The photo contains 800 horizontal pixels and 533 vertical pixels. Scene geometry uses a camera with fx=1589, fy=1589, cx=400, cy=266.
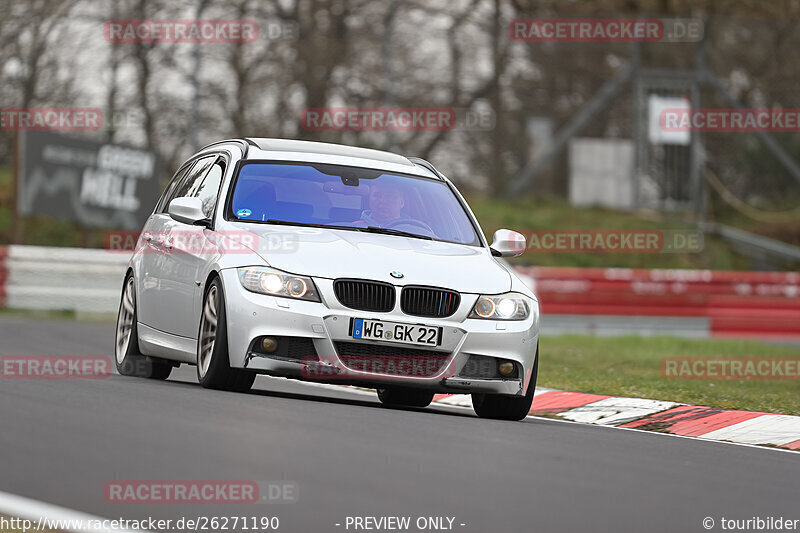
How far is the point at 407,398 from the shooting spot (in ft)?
36.2

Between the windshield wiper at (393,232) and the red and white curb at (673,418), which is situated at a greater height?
the windshield wiper at (393,232)

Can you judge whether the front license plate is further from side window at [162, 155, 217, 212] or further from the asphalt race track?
side window at [162, 155, 217, 212]

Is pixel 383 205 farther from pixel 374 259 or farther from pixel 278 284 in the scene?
pixel 278 284

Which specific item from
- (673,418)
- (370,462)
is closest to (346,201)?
(673,418)

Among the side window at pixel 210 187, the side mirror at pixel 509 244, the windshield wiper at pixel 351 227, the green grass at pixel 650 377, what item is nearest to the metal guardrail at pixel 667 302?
the green grass at pixel 650 377

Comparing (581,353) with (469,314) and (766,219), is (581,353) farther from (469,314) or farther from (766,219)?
(766,219)

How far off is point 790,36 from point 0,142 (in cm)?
2046

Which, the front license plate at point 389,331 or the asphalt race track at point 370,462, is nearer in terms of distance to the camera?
the asphalt race track at point 370,462

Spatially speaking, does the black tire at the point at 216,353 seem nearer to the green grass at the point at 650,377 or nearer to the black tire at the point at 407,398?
the black tire at the point at 407,398

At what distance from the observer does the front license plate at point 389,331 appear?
30.8 feet

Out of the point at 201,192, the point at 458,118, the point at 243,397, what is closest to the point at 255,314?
the point at 243,397

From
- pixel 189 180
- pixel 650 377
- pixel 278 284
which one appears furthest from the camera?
pixel 650 377

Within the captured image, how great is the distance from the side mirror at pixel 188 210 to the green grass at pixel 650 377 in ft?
11.9

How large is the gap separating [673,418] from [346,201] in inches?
104
